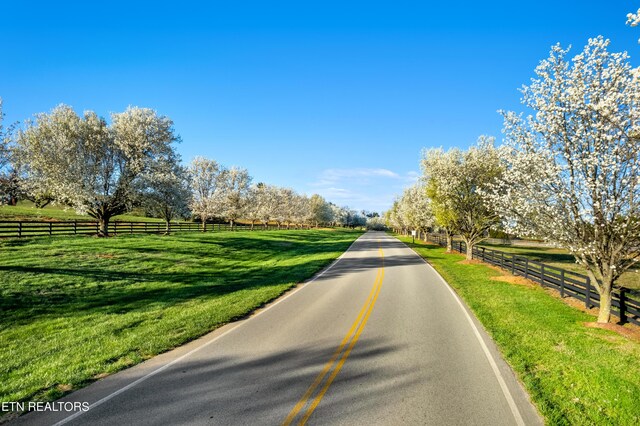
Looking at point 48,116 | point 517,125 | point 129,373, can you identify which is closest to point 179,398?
point 129,373

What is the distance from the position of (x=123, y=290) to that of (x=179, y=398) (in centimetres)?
1174

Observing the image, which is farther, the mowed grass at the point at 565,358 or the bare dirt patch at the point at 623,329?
the bare dirt patch at the point at 623,329

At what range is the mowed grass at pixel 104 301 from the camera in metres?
8.03

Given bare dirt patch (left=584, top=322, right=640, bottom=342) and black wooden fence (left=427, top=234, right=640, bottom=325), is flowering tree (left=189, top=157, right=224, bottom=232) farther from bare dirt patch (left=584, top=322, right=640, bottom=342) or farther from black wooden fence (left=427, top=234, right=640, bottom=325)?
bare dirt patch (left=584, top=322, right=640, bottom=342)

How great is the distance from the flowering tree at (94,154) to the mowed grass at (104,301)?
14.0 ft

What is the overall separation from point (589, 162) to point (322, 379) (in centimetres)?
1099

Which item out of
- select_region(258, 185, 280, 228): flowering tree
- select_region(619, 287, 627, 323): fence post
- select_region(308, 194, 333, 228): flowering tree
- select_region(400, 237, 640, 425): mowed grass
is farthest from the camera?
select_region(308, 194, 333, 228): flowering tree

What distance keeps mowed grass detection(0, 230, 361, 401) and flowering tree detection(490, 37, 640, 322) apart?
1206 cm

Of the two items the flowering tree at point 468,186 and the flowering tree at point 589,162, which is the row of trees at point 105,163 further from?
the flowering tree at point 589,162

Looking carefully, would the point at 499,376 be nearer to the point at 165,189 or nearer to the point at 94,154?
the point at 165,189

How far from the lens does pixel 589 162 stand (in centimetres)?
1095

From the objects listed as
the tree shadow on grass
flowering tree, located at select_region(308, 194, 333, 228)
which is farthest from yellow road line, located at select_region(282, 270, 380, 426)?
flowering tree, located at select_region(308, 194, 333, 228)

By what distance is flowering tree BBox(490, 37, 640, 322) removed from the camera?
10594 mm

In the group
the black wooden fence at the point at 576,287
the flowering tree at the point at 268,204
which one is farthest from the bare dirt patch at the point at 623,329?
the flowering tree at the point at 268,204
